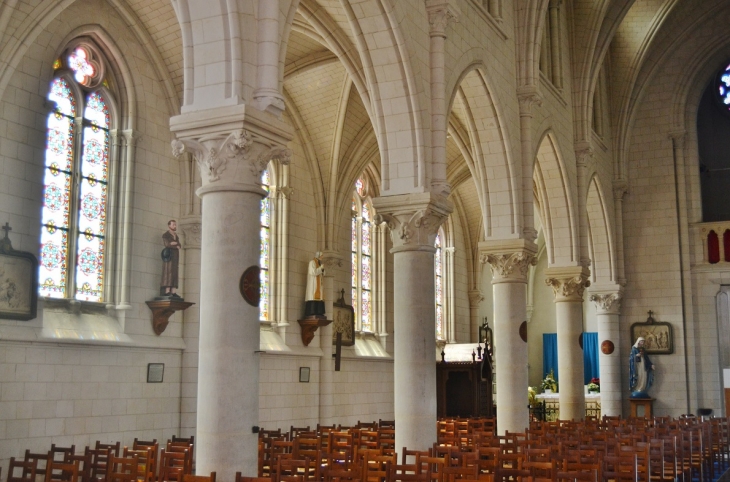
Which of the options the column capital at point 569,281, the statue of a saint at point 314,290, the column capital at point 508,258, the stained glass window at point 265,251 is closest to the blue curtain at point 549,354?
the column capital at point 569,281

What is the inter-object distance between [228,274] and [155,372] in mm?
7668

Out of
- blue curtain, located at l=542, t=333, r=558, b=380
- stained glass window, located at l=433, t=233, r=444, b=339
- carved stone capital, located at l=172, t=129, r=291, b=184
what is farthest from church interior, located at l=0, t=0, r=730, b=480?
blue curtain, located at l=542, t=333, r=558, b=380

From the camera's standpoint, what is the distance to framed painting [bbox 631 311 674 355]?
84.8 ft

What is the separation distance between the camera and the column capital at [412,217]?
498 inches

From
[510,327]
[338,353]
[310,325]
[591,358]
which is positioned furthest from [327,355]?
[591,358]

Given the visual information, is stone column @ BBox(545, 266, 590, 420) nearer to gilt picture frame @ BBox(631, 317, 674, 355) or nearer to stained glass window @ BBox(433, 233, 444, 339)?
gilt picture frame @ BBox(631, 317, 674, 355)

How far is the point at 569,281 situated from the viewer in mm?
21047

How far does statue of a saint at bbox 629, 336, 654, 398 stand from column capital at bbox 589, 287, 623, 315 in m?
1.33

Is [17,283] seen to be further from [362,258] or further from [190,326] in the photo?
[362,258]

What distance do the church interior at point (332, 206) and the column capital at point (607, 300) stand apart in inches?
4.4

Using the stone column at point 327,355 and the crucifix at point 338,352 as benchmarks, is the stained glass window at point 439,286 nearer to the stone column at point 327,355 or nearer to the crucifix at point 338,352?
the crucifix at point 338,352

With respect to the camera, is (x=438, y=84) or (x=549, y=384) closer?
(x=438, y=84)

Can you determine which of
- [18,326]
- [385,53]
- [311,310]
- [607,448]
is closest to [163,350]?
[18,326]

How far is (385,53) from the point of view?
41.5ft
